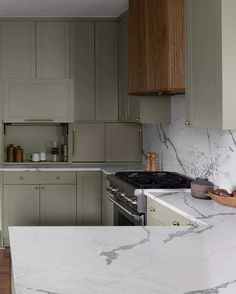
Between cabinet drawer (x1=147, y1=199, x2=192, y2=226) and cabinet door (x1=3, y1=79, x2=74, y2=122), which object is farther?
cabinet door (x1=3, y1=79, x2=74, y2=122)

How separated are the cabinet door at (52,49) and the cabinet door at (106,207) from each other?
1.25m

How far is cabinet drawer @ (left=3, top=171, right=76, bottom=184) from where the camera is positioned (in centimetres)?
538

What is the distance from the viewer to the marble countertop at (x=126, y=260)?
1.41 m

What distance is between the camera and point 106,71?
18.6 ft

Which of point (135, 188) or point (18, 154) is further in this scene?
point (18, 154)

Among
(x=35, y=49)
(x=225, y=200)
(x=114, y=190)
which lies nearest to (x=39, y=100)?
(x=35, y=49)

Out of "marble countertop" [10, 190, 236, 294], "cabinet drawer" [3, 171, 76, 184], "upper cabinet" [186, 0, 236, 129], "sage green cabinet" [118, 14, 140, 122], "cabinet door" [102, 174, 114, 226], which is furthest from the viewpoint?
"cabinet drawer" [3, 171, 76, 184]

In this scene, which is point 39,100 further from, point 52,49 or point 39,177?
point 39,177

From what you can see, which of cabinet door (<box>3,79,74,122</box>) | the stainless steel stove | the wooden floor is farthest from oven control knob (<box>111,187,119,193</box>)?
cabinet door (<box>3,79,74,122</box>)

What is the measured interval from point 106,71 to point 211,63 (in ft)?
9.09

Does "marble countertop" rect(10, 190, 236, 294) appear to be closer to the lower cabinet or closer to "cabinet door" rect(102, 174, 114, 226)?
"cabinet door" rect(102, 174, 114, 226)

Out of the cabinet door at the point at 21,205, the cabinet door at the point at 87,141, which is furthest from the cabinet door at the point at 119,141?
the cabinet door at the point at 21,205

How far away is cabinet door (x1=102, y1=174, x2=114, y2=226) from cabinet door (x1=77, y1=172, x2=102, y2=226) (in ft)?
0.31

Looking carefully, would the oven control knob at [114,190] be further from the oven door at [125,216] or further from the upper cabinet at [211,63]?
the upper cabinet at [211,63]
